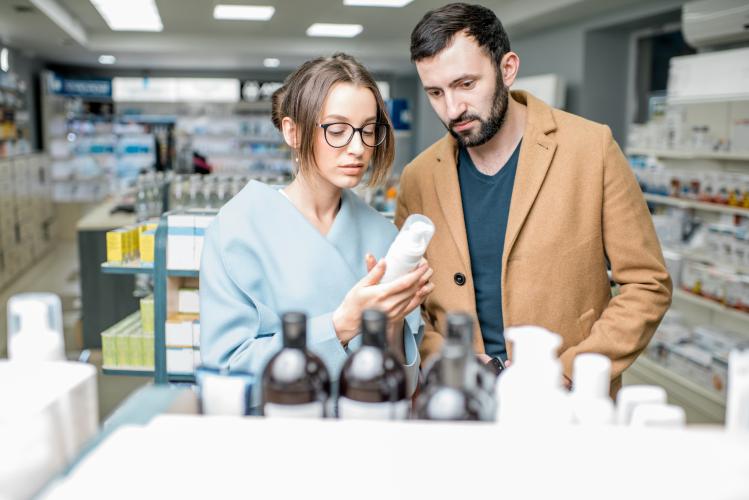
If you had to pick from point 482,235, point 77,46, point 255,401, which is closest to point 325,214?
point 482,235

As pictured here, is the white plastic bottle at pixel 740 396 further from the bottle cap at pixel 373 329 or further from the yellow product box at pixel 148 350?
the yellow product box at pixel 148 350

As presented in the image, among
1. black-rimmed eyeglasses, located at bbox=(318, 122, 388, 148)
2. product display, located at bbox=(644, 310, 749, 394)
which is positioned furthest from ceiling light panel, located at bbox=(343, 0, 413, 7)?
black-rimmed eyeglasses, located at bbox=(318, 122, 388, 148)

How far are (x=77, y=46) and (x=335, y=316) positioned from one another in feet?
40.0

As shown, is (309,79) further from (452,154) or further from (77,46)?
(77,46)

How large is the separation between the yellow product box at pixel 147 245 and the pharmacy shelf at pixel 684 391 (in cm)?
393

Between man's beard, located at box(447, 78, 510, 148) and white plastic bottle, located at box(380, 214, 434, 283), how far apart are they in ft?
1.99

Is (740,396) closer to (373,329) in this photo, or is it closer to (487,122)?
(373,329)

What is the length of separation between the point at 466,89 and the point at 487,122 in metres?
0.11

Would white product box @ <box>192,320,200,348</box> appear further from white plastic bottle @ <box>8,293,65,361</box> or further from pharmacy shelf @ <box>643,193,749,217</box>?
pharmacy shelf @ <box>643,193,749,217</box>

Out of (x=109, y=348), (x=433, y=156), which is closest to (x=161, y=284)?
(x=109, y=348)

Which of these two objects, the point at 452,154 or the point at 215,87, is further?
the point at 215,87

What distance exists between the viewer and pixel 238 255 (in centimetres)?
156

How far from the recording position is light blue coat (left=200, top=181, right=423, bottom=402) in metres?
1.51

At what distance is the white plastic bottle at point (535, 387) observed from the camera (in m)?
0.96
